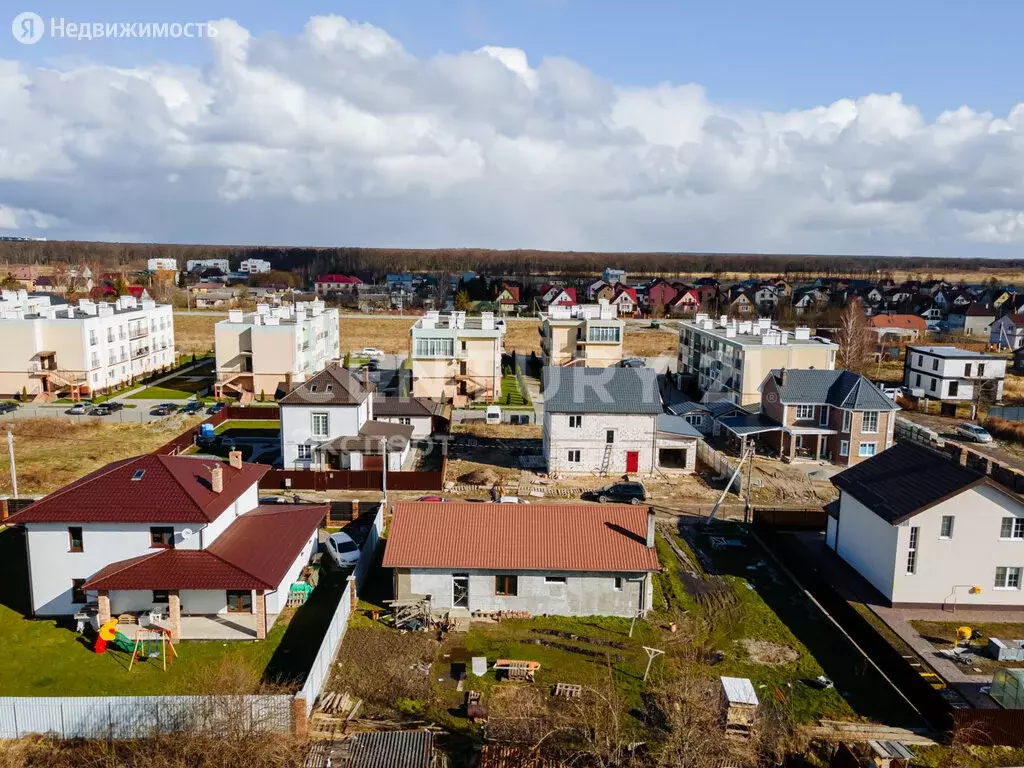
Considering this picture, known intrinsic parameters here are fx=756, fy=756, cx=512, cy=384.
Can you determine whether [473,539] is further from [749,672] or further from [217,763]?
[217,763]

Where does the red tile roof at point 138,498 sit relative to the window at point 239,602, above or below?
above

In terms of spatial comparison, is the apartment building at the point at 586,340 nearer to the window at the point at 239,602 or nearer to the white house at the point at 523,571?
the white house at the point at 523,571

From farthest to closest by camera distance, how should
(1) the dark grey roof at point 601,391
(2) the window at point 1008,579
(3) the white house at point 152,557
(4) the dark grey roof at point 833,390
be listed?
(4) the dark grey roof at point 833,390, (1) the dark grey roof at point 601,391, (2) the window at point 1008,579, (3) the white house at point 152,557

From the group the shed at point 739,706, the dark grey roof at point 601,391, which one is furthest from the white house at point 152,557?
the dark grey roof at point 601,391

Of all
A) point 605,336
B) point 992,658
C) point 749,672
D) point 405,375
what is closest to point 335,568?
point 749,672

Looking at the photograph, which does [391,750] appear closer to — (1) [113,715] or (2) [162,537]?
(1) [113,715]

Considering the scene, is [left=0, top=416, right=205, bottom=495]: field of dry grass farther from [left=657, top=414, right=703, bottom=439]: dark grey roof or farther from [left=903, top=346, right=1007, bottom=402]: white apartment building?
[left=903, top=346, right=1007, bottom=402]: white apartment building

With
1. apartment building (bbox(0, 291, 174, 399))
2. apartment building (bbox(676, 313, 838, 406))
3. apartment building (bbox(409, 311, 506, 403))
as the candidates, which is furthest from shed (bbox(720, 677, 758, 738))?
apartment building (bbox(0, 291, 174, 399))
